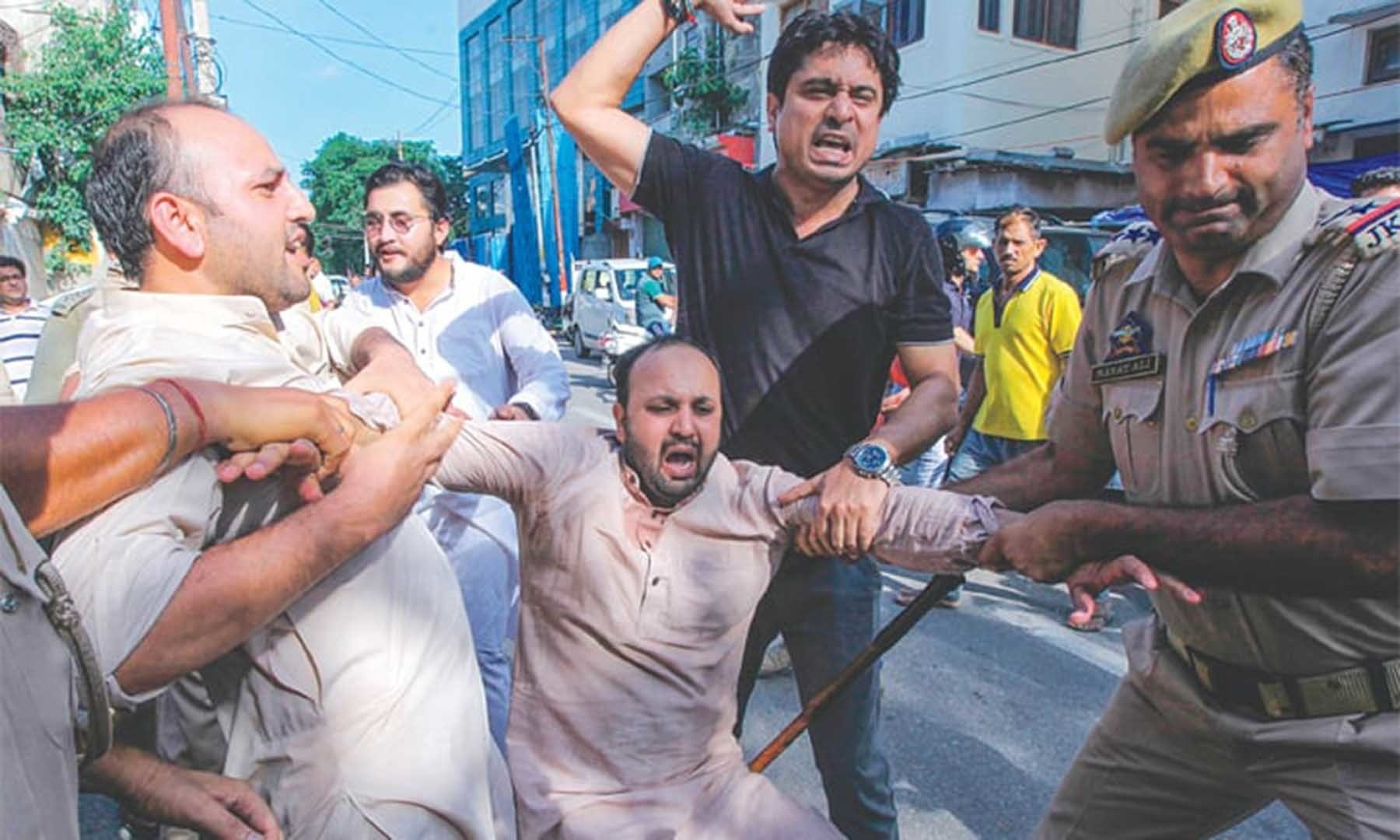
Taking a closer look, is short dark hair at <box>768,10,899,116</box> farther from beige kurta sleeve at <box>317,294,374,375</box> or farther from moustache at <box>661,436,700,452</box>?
beige kurta sleeve at <box>317,294,374,375</box>

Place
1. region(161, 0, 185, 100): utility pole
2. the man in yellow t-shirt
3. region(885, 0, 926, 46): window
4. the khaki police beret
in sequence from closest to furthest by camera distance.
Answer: the khaki police beret < the man in yellow t-shirt < region(161, 0, 185, 100): utility pole < region(885, 0, 926, 46): window

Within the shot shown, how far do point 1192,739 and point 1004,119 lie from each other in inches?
693

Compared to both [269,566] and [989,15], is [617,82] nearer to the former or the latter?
[269,566]

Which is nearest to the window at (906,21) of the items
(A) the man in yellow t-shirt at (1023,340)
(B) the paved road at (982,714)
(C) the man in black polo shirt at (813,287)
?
(A) the man in yellow t-shirt at (1023,340)

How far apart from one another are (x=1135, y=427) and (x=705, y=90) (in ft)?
76.4

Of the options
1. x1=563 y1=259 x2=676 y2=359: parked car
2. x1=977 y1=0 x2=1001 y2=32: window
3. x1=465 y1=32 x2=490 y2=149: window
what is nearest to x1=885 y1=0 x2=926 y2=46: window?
x1=977 y1=0 x2=1001 y2=32: window

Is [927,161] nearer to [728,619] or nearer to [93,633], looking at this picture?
[728,619]

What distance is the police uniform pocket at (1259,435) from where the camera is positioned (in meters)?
1.35

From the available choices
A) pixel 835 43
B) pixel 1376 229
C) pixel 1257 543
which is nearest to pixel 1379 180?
pixel 835 43

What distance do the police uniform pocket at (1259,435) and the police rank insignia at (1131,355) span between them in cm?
19

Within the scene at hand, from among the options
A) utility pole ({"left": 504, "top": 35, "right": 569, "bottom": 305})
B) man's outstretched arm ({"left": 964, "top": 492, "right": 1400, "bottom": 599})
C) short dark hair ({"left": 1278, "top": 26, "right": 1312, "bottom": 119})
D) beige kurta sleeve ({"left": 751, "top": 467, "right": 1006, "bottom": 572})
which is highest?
utility pole ({"left": 504, "top": 35, "right": 569, "bottom": 305})

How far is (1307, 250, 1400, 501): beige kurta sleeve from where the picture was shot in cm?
117

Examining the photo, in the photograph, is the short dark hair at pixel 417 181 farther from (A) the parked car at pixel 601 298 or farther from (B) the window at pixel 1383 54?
(B) the window at pixel 1383 54

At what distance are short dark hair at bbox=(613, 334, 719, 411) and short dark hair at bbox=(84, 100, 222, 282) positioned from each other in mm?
978
